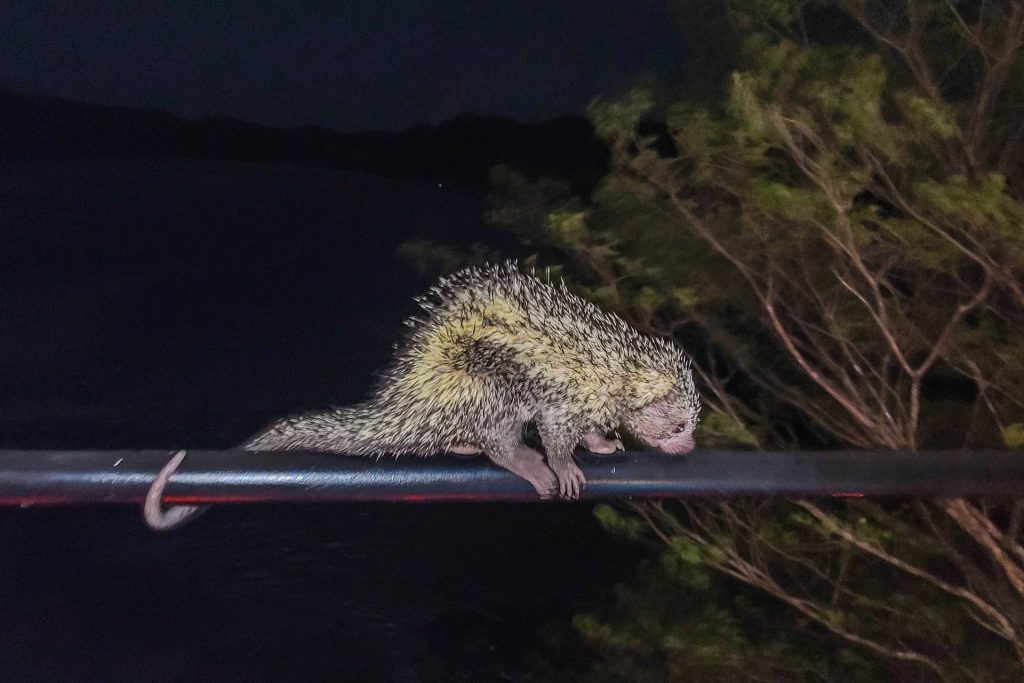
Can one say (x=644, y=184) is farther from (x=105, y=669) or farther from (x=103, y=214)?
(x=105, y=669)

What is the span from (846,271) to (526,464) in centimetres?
69

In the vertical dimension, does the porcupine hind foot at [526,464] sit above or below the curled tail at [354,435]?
below

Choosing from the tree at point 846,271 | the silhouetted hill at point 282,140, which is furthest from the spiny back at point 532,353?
the silhouetted hill at point 282,140

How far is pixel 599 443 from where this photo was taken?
97cm

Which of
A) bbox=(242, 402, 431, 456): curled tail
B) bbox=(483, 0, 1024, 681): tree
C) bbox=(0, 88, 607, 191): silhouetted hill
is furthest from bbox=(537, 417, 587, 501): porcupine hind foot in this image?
bbox=(0, 88, 607, 191): silhouetted hill

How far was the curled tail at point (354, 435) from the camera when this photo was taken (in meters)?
0.90

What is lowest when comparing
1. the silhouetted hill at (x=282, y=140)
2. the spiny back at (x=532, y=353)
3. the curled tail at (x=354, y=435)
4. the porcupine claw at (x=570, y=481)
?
the porcupine claw at (x=570, y=481)

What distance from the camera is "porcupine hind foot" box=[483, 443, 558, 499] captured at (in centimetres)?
84

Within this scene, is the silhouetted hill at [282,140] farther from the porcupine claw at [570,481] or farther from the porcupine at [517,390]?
the porcupine claw at [570,481]

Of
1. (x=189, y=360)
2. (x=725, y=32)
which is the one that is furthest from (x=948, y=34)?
(x=189, y=360)

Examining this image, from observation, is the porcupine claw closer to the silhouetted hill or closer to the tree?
the tree

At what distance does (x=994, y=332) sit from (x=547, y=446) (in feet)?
2.77

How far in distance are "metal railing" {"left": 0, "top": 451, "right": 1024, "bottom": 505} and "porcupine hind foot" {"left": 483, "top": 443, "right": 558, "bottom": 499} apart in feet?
0.06

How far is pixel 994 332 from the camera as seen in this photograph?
1.20 meters
